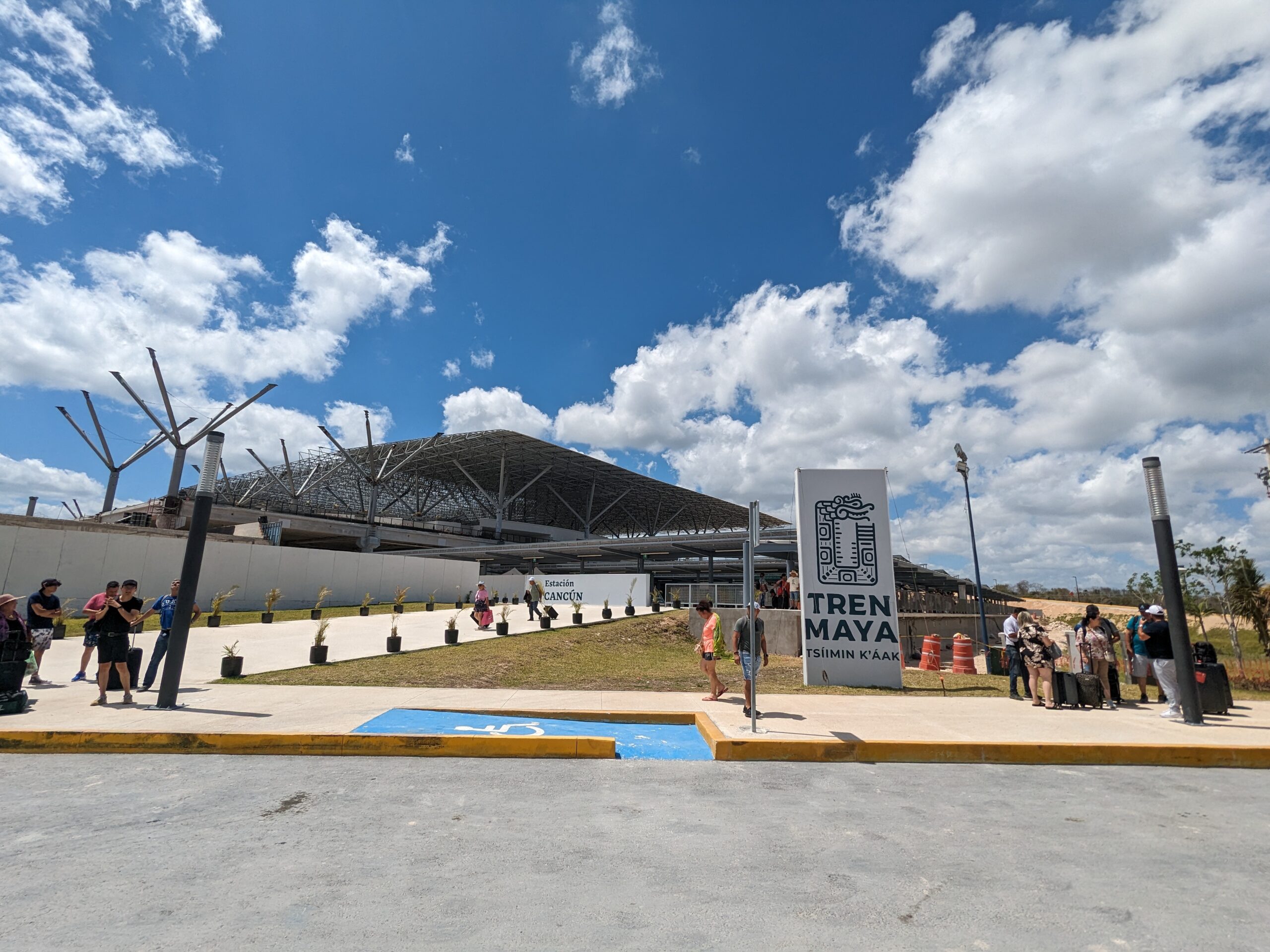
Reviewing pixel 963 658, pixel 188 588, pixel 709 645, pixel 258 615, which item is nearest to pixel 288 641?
pixel 258 615

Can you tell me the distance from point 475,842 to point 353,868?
0.77 meters

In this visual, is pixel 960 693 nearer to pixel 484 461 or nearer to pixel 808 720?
pixel 808 720

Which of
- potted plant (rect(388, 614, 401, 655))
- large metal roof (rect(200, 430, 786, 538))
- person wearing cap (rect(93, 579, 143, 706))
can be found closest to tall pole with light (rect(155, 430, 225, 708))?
person wearing cap (rect(93, 579, 143, 706))

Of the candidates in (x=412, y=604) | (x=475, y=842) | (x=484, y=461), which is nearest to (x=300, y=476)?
(x=484, y=461)

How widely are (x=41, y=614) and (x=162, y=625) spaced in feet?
5.50

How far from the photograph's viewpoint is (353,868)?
149 inches

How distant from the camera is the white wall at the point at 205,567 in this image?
74.3 feet

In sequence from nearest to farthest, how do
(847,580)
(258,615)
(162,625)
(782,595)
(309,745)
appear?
(309,745)
(162,625)
(847,580)
(782,595)
(258,615)

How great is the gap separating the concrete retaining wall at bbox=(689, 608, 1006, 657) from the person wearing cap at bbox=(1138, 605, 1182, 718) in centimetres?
741

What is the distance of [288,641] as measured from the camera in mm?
17250

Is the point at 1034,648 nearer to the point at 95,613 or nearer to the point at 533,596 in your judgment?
the point at 95,613

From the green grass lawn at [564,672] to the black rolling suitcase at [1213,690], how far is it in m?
A: 2.95

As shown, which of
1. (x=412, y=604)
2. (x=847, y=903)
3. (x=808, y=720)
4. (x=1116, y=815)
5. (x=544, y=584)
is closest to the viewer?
(x=847, y=903)

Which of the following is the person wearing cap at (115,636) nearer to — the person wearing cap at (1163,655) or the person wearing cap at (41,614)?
the person wearing cap at (41,614)
